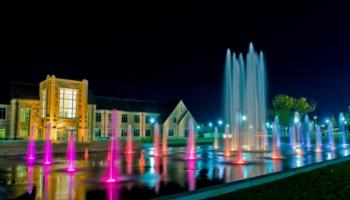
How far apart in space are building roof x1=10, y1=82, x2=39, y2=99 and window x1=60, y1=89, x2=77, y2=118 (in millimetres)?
5292

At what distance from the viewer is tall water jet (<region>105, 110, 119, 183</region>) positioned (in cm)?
1256

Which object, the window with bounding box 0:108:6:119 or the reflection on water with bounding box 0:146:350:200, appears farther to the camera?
the window with bounding box 0:108:6:119

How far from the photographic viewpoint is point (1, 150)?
77.1ft

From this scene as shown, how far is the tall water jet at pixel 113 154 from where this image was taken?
12.6 metres

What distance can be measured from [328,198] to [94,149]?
23.5 m

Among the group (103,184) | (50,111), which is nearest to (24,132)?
(50,111)

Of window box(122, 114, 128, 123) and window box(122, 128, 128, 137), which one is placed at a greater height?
window box(122, 114, 128, 123)

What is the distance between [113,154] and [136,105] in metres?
33.4

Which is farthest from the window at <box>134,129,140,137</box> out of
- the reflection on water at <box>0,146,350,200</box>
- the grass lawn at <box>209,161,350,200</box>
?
the grass lawn at <box>209,161,350,200</box>

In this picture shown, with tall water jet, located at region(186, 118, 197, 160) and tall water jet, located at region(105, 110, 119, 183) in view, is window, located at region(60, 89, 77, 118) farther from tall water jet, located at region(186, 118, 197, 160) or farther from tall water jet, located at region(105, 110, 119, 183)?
tall water jet, located at region(186, 118, 197, 160)

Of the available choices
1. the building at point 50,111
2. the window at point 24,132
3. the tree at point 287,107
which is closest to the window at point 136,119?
the building at point 50,111

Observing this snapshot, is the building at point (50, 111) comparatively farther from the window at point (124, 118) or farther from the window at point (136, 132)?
the window at point (136, 132)

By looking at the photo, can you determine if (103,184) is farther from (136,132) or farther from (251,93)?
(136,132)

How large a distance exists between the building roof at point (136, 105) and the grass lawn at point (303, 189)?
1727 inches
